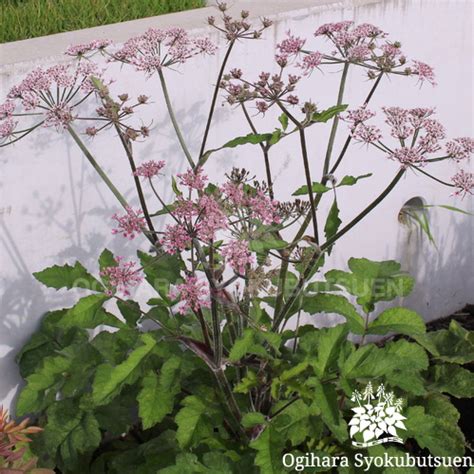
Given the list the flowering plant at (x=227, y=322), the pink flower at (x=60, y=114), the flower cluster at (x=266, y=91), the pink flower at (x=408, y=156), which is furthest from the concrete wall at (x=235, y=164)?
the pink flower at (x=408, y=156)

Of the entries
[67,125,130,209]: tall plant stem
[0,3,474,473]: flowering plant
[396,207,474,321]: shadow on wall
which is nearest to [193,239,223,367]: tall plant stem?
[0,3,474,473]: flowering plant

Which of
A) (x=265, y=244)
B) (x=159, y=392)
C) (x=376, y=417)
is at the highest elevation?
(x=265, y=244)

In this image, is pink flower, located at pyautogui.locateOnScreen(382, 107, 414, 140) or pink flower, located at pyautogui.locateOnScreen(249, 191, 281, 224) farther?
pink flower, located at pyautogui.locateOnScreen(382, 107, 414, 140)

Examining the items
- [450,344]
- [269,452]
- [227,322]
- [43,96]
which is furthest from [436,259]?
[43,96]

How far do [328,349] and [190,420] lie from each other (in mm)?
419

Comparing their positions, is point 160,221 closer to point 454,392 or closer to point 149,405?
point 149,405

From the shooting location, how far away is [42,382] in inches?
102

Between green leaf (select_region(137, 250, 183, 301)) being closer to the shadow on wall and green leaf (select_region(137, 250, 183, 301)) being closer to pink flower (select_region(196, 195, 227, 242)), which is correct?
pink flower (select_region(196, 195, 227, 242))

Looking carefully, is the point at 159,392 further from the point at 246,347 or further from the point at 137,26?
the point at 137,26

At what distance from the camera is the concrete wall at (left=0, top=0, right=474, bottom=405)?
2.78 m

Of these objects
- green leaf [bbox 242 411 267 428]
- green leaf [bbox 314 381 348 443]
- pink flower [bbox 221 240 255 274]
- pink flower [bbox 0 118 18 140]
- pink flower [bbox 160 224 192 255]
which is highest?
pink flower [bbox 0 118 18 140]

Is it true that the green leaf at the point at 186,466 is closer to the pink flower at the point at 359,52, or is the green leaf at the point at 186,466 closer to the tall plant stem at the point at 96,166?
the tall plant stem at the point at 96,166

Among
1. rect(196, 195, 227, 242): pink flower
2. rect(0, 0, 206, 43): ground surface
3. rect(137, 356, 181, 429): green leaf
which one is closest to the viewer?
rect(196, 195, 227, 242): pink flower

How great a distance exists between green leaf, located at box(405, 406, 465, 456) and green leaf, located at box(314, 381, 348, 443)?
297 millimetres
